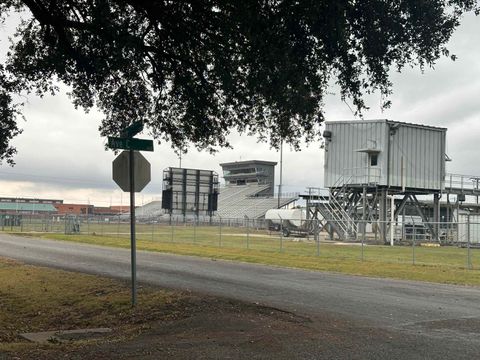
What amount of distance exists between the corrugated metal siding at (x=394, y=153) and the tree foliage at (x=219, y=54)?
32.9 metres

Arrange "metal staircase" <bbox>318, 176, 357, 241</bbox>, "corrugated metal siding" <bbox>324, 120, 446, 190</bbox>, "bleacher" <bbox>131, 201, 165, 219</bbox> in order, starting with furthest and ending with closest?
"bleacher" <bbox>131, 201, 165, 219</bbox>
"corrugated metal siding" <bbox>324, 120, 446, 190</bbox>
"metal staircase" <bbox>318, 176, 357, 241</bbox>

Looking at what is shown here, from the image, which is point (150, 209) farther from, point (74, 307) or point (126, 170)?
point (126, 170)

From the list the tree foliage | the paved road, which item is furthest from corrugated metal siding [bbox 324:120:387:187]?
the tree foliage

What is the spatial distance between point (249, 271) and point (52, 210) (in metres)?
106

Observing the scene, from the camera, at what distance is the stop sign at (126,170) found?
422 inches

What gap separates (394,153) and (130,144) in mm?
37070

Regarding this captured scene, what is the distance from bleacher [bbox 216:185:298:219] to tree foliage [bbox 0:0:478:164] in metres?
79.4

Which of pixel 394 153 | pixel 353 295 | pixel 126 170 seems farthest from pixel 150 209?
pixel 126 170

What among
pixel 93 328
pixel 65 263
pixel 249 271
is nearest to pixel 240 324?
pixel 93 328

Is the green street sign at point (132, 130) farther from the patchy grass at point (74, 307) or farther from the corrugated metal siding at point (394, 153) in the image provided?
the corrugated metal siding at point (394, 153)

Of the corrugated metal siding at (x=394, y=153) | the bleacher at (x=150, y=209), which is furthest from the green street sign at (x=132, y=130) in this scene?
the bleacher at (x=150, y=209)

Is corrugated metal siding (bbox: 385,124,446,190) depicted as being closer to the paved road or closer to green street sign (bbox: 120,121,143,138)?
the paved road

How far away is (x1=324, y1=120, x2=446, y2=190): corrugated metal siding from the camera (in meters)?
44.6

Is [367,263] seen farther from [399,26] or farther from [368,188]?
[368,188]
